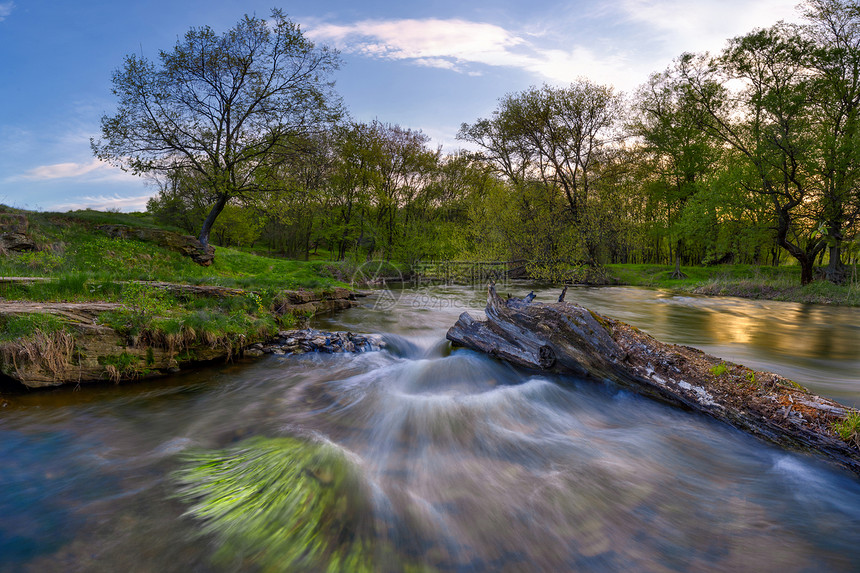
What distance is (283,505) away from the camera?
3271mm

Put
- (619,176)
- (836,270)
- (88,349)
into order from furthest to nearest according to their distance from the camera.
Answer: (619,176) → (836,270) → (88,349)

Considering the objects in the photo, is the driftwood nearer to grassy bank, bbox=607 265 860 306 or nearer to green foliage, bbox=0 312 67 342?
green foliage, bbox=0 312 67 342

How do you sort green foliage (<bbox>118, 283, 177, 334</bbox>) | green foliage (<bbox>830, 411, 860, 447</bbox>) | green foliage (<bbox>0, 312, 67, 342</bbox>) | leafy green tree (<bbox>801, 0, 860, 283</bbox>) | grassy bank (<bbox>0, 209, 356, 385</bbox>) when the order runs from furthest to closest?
leafy green tree (<bbox>801, 0, 860, 283</bbox>)
green foliage (<bbox>118, 283, 177, 334</bbox>)
grassy bank (<bbox>0, 209, 356, 385</bbox>)
green foliage (<bbox>0, 312, 67, 342</bbox>)
green foliage (<bbox>830, 411, 860, 447</bbox>)

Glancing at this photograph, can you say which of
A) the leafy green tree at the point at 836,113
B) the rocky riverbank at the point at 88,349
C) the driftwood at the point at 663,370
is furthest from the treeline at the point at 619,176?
the rocky riverbank at the point at 88,349

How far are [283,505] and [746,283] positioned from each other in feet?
92.2

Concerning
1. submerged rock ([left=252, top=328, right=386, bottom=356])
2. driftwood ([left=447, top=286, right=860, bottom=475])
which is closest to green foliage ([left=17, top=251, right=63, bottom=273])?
submerged rock ([left=252, top=328, right=386, bottom=356])

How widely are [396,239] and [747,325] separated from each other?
2737 centimetres

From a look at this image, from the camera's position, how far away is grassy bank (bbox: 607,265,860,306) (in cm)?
1877

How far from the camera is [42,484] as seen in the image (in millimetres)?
3650

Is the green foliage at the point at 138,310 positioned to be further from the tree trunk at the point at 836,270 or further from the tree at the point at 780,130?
the tree trunk at the point at 836,270

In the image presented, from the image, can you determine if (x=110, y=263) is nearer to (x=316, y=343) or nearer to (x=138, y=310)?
(x=138, y=310)

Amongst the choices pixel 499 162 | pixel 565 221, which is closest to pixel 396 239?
pixel 499 162

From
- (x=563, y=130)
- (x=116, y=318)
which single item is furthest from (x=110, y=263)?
(x=563, y=130)

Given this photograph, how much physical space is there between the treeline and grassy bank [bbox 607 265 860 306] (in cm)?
169
